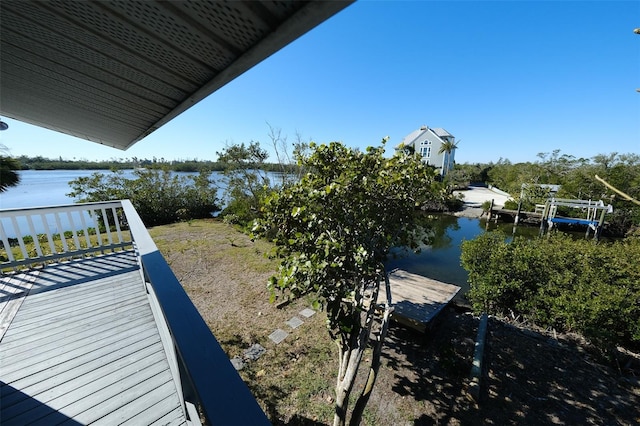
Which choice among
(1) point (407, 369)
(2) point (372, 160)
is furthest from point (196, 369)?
(1) point (407, 369)

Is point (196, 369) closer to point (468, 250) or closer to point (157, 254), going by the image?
point (157, 254)

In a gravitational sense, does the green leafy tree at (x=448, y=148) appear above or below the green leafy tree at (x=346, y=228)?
above

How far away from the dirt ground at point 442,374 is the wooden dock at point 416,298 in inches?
16.0

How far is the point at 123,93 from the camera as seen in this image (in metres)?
1.64

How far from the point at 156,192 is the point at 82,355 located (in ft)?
39.2

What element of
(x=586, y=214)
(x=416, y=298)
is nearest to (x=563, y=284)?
(x=416, y=298)

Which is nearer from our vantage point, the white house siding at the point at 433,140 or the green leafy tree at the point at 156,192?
the green leafy tree at the point at 156,192

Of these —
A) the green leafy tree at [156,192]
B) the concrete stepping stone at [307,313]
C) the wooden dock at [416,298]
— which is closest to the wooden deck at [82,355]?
the concrete stepping stone at [307,313]

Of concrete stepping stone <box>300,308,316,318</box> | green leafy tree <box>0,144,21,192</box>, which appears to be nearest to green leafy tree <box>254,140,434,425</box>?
concrete stepping stone <box>300,308,316,318</box>

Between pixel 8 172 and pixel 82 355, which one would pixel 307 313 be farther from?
pixel 8 172

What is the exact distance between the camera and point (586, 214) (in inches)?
540

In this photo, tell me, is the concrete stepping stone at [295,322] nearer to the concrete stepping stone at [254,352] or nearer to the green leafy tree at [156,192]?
the concrete stepping stone at [254,352]

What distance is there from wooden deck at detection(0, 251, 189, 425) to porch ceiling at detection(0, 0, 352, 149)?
6.09 feet

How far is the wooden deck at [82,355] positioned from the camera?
1.75 m
